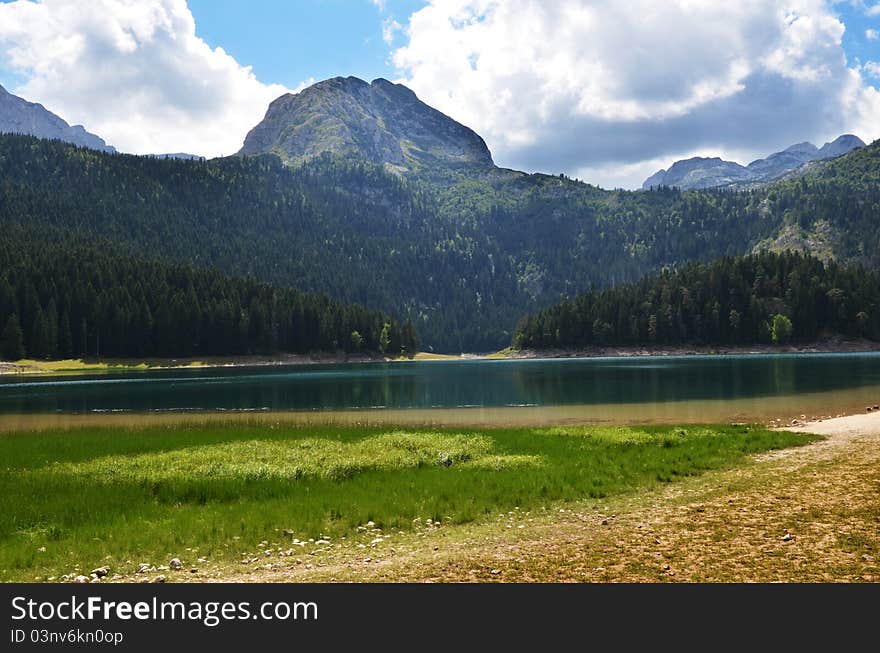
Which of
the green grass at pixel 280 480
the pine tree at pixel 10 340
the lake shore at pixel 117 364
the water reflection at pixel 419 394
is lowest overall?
the water reflection at pixel 419 394

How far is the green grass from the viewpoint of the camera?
55.8 feet

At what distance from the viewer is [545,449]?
1294 inches

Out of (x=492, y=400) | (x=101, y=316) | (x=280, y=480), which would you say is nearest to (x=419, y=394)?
(x=492, y=400)

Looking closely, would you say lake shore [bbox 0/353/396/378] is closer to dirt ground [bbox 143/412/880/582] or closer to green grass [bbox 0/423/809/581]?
green grass [bbox 0/423/809/581]

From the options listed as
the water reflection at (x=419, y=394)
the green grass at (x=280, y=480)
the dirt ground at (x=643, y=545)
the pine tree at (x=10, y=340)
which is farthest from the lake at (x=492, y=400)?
the pine tree at (x=10, y=340)

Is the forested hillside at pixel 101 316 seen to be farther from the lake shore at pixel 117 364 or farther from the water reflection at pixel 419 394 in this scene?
the water reflection at pixel 419 394

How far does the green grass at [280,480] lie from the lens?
55.8 feet

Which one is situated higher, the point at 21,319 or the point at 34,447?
the point at 21,319

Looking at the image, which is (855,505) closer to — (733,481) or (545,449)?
(733,481)

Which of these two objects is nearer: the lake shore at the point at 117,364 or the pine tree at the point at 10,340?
the lake shore at the point at 117,364

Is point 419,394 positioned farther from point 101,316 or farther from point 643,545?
point 101,316

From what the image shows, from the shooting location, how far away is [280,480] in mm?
25047
